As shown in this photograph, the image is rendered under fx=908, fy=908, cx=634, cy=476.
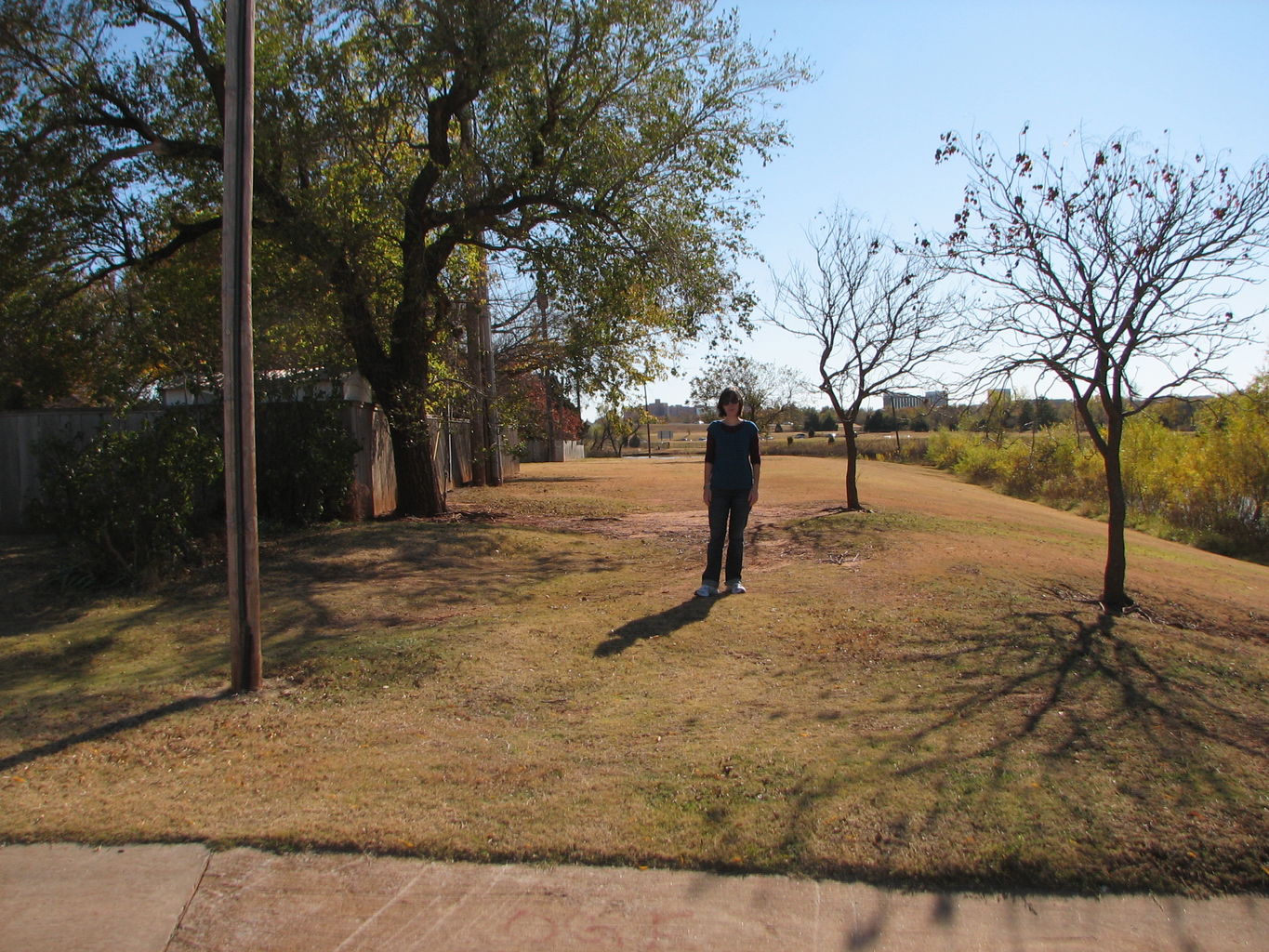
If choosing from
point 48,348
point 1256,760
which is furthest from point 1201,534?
point 48,348

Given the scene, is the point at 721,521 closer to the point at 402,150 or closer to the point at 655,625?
the point at 655,625

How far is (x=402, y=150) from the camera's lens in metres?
12.2

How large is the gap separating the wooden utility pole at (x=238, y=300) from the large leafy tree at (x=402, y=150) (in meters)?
5.75

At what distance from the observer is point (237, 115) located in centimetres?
504

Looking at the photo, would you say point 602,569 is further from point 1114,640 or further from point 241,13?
point 241,13

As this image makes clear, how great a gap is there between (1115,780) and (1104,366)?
4.84 metres

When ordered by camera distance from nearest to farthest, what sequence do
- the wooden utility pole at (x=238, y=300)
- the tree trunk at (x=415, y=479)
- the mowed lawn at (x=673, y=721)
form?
the mowed lawn at (x=673, y=721), the wooden utility pole at (x=238, y=300), the tree trunk at (x=415, y=479)

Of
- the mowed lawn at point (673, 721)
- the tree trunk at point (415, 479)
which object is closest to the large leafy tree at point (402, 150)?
the tree trunk at point (415, 479)

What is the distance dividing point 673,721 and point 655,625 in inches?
82.4

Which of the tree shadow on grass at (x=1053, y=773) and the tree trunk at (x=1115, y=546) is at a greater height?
the tree trunk at (x=1115, y=546)

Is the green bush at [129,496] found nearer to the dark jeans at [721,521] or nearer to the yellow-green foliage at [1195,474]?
the dark jeans at [721,521]

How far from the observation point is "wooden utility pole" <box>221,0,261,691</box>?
5.02 metres

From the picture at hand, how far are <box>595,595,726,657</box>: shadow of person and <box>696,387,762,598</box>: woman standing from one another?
0.89 feet

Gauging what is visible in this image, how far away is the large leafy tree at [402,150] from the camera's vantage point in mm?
10766
